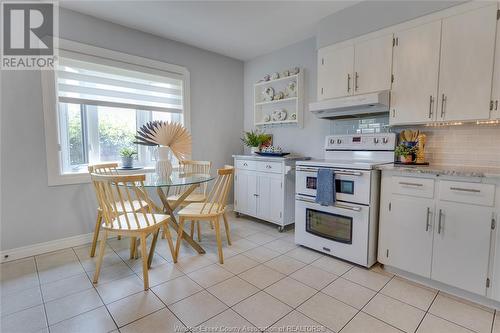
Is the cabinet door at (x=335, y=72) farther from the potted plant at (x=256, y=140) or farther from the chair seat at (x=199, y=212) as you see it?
the chair seat at (x=199, y=212)

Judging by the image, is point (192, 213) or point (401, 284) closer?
point (401, 284)

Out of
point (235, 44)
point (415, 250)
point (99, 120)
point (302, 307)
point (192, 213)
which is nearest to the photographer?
point (302, 307)

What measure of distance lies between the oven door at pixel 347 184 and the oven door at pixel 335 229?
0.23ft

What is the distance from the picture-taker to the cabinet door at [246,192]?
12.0ft

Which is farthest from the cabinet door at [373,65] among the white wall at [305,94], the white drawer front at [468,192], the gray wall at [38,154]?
the gray wall at [38,154]

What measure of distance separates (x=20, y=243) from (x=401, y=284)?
3613mm

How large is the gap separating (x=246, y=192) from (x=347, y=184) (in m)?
1.69

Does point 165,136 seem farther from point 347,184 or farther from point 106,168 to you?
point 347,184

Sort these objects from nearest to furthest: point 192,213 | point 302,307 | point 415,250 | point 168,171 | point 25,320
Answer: point 25,320
point 302,307
point 415,250
point 192,213
point 168,171

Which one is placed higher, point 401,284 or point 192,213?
point 192,213

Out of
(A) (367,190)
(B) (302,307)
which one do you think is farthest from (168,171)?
(A) (367,190)

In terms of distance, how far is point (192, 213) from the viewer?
8.09ft

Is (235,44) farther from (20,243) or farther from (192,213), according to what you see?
(20,243)

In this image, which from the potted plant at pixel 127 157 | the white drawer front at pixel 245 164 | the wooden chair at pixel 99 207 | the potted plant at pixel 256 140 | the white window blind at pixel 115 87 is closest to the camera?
the wooden chair at pixel 99 207
